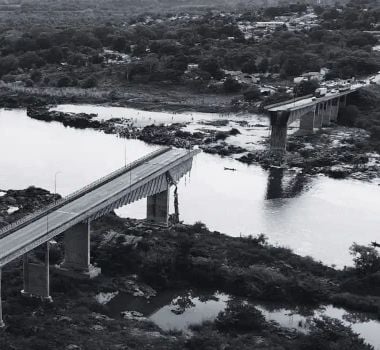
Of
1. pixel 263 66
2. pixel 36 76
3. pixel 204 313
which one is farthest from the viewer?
pixel 263 66

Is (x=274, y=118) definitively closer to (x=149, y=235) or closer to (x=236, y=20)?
(x=149, y=235)

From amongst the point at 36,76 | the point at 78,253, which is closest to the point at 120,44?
the point at 36,76

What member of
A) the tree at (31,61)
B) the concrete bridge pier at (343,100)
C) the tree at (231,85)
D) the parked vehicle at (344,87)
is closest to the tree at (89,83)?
the tree at (31,61)

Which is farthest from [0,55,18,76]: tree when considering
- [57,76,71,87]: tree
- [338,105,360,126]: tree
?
[338,105,360,126]: tree

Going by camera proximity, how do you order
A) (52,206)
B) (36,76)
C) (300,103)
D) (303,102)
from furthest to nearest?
(36,76) → (303,102) → (300,103) → (52,206)

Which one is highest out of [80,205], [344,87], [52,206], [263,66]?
[52,206]

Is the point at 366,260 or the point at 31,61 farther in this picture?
the point at 31,61

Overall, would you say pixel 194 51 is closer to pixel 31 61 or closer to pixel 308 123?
pixel 31 61
